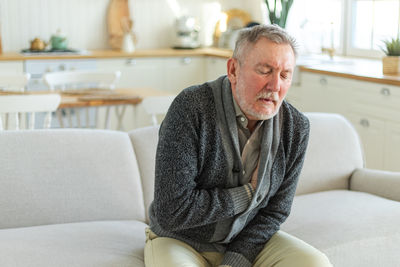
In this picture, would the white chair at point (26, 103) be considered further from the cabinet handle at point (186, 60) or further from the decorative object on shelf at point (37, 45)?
the cabinet handle at point (186, 60)

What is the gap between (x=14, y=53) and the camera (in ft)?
17.0

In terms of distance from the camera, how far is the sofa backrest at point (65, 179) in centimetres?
216

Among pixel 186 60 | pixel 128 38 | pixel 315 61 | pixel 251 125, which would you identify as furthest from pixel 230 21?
pixel 251 125

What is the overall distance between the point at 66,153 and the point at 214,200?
2.67ft

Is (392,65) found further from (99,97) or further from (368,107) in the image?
(99,97)

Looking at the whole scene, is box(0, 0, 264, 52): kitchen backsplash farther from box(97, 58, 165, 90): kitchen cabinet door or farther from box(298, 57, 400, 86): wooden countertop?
box(298, 57, 400, 86): wooden countertop

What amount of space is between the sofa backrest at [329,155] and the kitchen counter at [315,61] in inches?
32.0

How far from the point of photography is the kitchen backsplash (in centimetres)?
540

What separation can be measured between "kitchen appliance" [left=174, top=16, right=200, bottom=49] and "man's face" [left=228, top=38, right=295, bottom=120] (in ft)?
13.4

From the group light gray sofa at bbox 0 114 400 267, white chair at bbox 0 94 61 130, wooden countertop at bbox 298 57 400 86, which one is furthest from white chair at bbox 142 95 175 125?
wooden countertop at bbox 298 57 400 86

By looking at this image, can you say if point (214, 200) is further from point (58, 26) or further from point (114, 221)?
point (58, 26)

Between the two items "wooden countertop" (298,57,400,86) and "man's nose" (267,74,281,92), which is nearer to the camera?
"man's nose" (267,74,281,92)

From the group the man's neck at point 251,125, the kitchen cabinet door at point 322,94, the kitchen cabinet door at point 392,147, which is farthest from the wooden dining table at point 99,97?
the man's neck at point 251,125

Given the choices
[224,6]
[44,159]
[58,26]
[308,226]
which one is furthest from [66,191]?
[224,6]
